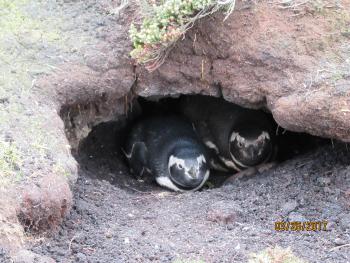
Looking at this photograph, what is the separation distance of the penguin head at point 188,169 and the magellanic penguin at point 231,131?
0.55 m

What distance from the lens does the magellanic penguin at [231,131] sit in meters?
6.79

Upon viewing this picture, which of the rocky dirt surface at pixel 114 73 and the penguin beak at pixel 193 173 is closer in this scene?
the rocky dirt surface at pixel 114 73

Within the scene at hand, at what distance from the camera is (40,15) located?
5289 mm

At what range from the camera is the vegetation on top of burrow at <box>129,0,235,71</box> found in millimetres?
4754

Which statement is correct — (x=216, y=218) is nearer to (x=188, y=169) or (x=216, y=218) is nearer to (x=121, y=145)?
(x=188, y=169)

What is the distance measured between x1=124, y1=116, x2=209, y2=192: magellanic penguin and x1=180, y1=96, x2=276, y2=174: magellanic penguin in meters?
0.26

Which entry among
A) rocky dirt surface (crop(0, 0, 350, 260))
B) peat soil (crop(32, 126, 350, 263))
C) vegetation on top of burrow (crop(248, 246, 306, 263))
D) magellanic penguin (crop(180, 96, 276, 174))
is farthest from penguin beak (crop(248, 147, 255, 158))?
vegetation on top of burrow (crop(248, 246, 306, 263))

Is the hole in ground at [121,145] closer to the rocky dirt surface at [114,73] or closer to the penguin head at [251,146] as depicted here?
the penguin head at [251,146]

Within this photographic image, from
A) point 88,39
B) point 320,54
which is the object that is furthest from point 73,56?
point 320,54

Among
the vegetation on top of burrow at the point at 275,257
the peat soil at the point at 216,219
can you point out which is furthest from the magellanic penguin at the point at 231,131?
the vegetation on top of burrow at the point at 275,257

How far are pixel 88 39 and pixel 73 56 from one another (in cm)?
22

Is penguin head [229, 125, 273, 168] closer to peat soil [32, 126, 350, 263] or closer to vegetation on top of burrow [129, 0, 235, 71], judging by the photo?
peat soil [32, 126, 350, 263]

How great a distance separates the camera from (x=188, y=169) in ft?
20.6
